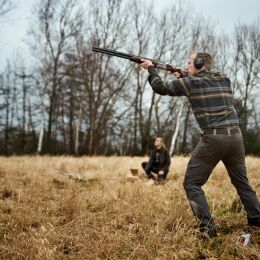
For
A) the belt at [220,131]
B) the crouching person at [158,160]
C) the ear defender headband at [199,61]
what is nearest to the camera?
the belt at [220,131]

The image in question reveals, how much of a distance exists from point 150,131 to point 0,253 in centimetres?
2449

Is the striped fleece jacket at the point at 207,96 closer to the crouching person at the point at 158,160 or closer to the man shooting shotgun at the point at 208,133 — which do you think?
the man shooting shotgun at the point at 208,133

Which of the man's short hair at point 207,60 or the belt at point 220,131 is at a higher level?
the man's short hair at point 207,60

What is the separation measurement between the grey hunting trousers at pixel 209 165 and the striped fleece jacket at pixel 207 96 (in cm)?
17

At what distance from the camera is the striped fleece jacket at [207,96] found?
4.13 m

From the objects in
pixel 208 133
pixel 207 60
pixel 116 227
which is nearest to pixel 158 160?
pixel 116 227

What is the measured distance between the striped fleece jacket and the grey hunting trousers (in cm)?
17

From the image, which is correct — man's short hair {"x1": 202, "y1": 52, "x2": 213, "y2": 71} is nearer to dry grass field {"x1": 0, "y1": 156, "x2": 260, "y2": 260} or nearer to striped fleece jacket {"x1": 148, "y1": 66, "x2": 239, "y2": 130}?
striped fleece jacket {"x1": 148, "y1": 66, "x2": 239, "y2": 130}

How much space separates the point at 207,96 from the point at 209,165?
785 millimetres

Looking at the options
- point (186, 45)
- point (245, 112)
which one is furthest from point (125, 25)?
point (245, 112)

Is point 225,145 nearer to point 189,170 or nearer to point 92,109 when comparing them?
point 189,170

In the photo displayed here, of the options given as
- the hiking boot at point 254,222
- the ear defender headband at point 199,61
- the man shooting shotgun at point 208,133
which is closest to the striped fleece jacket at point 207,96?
the man shooting shotgun at point 208,133

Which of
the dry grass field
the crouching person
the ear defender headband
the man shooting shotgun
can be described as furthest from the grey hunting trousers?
the crouching person

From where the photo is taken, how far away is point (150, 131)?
2800 cm
